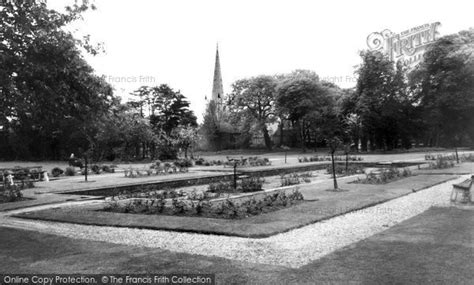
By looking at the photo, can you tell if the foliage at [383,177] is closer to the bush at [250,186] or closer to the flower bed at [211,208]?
the bush at [250,186]

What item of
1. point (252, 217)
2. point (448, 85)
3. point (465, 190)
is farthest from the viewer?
point (448, 85)

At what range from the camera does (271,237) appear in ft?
25.8

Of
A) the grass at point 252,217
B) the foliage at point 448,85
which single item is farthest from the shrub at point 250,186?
the foliage at point 448,85

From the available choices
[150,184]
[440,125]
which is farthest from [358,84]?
[150,184]

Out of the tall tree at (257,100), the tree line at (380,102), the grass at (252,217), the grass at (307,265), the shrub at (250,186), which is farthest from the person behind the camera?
the tall tree at (257,100)

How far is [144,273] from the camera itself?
18.4 ft

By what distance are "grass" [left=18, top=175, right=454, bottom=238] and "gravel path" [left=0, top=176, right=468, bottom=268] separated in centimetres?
26

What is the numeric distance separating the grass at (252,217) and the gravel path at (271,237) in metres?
0.26

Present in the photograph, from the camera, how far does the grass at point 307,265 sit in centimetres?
533

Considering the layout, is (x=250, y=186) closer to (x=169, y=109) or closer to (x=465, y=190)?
(x=465, y=190)

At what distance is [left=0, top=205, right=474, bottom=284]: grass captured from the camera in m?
5.33

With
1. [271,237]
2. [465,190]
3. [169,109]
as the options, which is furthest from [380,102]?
[271,237]

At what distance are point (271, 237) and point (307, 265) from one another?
2.00 metres

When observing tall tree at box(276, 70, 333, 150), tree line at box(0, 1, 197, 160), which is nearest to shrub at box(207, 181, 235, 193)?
tree line at box(0, 1, 197, 160)
